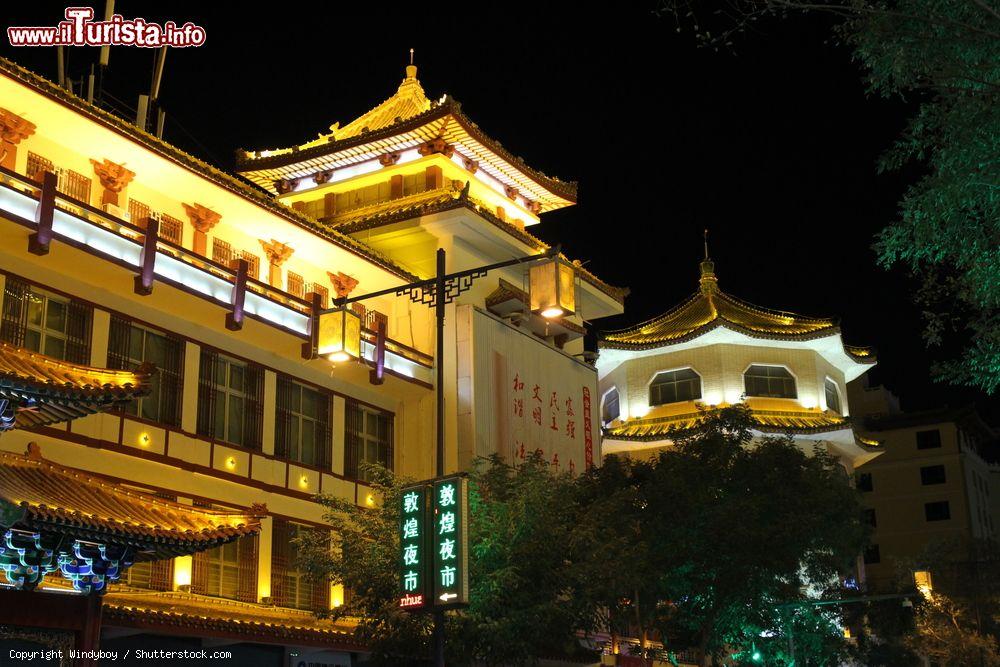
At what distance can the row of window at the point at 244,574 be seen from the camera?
893 inches

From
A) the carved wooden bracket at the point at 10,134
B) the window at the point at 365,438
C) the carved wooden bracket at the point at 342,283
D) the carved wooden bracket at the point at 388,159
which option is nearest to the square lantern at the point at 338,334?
the window at the point at 365,438

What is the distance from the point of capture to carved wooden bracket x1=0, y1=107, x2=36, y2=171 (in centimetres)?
2359

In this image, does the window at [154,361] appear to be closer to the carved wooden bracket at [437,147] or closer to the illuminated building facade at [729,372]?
the carved wooden bracket at [437,147]

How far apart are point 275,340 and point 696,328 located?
86.9ft

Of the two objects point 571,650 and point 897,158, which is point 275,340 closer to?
point 571,650

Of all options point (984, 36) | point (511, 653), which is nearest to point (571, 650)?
point (511, 653)

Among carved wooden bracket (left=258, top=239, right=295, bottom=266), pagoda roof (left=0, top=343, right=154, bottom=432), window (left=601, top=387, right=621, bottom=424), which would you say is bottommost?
pagoda roof (left=0, top=343, right=154, bottom=432)

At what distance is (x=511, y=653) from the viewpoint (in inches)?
778

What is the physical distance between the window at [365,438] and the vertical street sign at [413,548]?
35.1 ft

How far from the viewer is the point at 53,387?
15.7 metres

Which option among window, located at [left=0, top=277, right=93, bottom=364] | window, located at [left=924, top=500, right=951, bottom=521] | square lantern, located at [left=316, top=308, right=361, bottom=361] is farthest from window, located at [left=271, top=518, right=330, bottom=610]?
window, located at [left=924, top=500, right=951, bottom=521]

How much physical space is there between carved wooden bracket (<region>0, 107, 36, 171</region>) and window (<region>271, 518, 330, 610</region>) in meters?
9.06

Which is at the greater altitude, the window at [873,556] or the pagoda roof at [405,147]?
the pagoda roof at [405,147]

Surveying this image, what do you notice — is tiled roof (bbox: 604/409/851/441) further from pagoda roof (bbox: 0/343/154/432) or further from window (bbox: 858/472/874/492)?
pagoda roof (bbox: 0/343/154/432)
